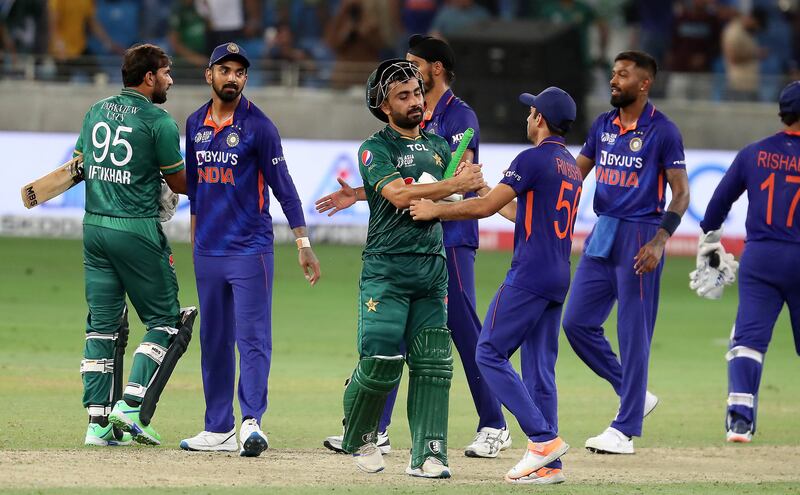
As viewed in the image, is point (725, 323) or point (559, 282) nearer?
point (559, 282)

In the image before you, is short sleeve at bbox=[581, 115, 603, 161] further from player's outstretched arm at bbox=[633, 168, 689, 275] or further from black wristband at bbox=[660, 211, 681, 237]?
black wristband at bbox=[660, 211, 681, 237]

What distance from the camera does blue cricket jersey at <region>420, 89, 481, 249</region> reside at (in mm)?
9633

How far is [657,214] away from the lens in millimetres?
10148

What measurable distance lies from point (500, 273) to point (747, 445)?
1069 cm

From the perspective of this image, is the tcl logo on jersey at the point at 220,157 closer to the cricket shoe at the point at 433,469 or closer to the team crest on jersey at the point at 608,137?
the cricket shoe at the point at 433,469

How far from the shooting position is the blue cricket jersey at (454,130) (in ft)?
31.6

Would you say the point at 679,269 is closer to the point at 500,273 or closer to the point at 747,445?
the point at 500,273

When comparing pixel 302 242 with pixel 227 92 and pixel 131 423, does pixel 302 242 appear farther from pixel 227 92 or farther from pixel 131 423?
pixel 131 423

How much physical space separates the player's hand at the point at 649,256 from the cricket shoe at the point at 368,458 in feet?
8.25

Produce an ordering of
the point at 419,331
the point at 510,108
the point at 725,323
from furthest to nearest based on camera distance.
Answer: the point at 510,108, the point at 725,323, the point at 419,331

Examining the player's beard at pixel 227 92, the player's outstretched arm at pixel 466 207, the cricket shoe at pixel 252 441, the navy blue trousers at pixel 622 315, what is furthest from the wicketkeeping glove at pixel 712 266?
the player's beard at pixel 227 92

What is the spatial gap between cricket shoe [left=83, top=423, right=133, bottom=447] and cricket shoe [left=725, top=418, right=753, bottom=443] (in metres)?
4.16

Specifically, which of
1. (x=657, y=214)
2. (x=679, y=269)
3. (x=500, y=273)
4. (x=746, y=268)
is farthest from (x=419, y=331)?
(x=679, y=269)

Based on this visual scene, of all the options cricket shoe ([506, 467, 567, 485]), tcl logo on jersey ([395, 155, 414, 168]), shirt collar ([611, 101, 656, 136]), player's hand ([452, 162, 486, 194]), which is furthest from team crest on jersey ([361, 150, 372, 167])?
shirt collar ([611, 101, 656, 136])
